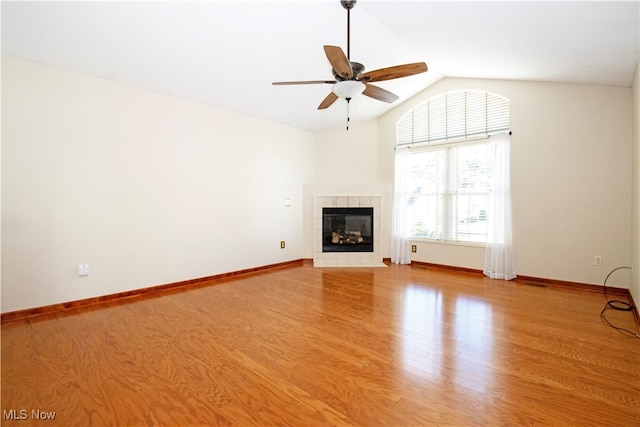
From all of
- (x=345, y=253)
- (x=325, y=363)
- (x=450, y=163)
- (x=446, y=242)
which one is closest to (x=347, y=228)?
(x=345, y=253)

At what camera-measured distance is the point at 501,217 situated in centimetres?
423

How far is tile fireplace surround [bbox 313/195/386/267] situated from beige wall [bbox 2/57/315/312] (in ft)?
3.14

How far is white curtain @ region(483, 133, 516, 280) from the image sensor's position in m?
4.17

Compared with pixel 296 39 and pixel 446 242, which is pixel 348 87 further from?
pixel 446 242

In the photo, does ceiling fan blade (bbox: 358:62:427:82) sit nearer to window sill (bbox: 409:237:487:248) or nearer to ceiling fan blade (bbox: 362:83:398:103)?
ceiling fan blade (bbox: 362:83:398:103)

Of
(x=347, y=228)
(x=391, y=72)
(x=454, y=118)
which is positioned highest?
(x=454, y=118)

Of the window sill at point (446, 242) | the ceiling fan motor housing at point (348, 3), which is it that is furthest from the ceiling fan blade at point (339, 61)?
the window sill at point (446, 242)

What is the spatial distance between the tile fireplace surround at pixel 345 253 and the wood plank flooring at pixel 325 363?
191 centimetres

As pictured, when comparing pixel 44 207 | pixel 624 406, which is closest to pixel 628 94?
pixel 624 406

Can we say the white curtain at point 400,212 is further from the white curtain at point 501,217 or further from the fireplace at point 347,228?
the white curtain at point 501,217

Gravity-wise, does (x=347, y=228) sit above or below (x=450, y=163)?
below

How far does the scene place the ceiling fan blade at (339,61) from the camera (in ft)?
6.63

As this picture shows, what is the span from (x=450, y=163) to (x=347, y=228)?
2.12 meters

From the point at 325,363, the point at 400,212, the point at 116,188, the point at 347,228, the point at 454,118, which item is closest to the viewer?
the point at 325,363
